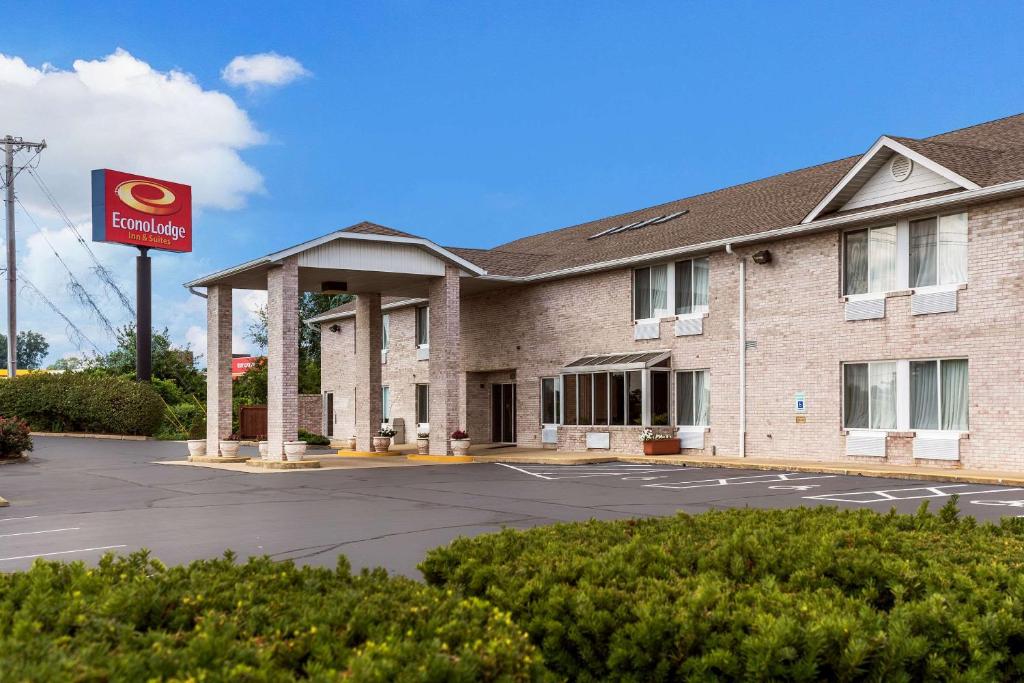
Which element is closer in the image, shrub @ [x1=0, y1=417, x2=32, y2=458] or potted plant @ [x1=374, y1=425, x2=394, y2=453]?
shrub @ [x1=0, y1=417, x2=32, y2=458]

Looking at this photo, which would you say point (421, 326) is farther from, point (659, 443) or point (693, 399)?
point (693, 399)

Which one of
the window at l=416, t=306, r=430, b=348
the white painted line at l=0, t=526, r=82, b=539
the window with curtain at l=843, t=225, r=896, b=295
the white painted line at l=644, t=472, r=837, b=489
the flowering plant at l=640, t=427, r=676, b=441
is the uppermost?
the window with curtain at l=843, t=225, r=896, b=295

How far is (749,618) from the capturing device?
492 centimetres

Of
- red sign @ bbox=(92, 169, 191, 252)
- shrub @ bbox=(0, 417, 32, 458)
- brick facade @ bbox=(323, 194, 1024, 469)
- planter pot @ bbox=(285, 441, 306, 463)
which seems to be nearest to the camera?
brick facade @ bbox=(323, 194, 1024, 469)

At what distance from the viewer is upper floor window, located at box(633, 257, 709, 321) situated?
26.2 metres

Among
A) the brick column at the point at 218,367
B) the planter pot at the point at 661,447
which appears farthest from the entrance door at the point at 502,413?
the brick column at the point at 218,367

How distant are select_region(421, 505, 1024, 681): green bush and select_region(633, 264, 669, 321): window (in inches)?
806

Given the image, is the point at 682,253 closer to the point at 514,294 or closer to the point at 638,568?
the point at 514,294

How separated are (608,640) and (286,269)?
21.4 metres

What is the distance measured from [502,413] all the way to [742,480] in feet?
50.9

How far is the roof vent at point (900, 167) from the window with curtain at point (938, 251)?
101 centimetres

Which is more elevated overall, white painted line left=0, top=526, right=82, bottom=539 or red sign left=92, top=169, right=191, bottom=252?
red sign left=92, top=169, right=191, bottom=252

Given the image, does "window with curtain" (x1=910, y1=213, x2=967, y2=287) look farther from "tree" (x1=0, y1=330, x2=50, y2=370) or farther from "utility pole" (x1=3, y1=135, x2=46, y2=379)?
"tree" (x1=0, y1=330, x2=50, y2=370)

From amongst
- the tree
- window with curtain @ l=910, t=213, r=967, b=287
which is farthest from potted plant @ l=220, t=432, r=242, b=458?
the tree
